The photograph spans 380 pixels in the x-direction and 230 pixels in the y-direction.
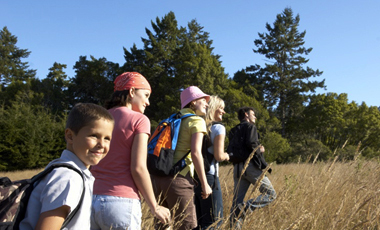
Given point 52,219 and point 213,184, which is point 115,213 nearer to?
point 52,219

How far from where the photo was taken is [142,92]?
7.58 feet

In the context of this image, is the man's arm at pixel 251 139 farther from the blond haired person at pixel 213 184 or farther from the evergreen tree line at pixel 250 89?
the evergreen tree line at pixel 250 89

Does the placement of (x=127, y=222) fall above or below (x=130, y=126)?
below

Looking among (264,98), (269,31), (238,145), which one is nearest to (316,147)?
(264,98)

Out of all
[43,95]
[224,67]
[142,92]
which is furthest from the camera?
[43,95]

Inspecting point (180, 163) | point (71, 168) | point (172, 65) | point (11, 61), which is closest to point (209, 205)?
point (180, 163)

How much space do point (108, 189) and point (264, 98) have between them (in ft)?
133

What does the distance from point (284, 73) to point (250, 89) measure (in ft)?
18.4

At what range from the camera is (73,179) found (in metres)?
1.25

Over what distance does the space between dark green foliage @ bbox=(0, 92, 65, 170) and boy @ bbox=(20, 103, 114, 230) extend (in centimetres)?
2277

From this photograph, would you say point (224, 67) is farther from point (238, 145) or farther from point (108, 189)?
point (108, 189)

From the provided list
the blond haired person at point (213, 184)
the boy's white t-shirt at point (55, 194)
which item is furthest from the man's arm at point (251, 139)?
the boy's white t-shirt at point (55, 194)

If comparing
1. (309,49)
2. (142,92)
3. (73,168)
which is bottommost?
(73,168)

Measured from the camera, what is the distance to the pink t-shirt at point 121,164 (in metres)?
1.97
